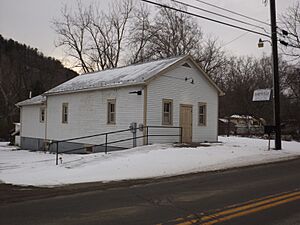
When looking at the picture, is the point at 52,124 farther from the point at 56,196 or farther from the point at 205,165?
the point at 56,196

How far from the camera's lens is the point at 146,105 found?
67.2 feet

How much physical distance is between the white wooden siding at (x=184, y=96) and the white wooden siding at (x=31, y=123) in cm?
1395

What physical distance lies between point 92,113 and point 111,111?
6.42ft

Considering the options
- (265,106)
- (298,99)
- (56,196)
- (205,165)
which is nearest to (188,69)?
(205,165)

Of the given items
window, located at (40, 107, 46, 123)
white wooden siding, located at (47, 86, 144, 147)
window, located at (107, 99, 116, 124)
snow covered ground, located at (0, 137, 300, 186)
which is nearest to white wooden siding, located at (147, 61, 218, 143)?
white wooden siding, located at (47, 86, 144, 147)

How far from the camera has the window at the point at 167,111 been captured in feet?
70.9

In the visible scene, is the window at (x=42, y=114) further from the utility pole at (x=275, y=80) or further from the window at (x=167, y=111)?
the utility pole at (x=275, y=80)

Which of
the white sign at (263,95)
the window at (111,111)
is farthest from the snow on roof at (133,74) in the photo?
the white sign at (263,95)

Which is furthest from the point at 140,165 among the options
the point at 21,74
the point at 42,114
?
the point at 21,74

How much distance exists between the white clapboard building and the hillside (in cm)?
3431

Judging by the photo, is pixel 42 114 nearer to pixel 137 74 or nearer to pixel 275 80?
pixel 137 74

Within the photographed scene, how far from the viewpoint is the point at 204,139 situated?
2406 centimetres

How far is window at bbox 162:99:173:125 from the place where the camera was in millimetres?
21625

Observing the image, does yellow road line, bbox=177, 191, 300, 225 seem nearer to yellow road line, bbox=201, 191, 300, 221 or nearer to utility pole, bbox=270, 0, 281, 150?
yellow road line, bbox=201, 191, 300, 221
